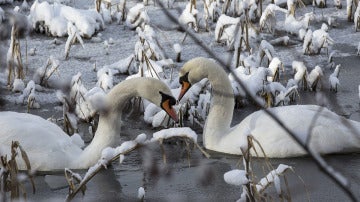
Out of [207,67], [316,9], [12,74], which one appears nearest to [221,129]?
[207,67]

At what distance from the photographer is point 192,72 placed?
574 centimetres

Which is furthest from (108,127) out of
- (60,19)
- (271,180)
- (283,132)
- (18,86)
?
(60,19)

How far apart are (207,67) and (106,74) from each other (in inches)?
42.3

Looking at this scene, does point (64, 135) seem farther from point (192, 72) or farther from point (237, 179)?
point (237, 179)

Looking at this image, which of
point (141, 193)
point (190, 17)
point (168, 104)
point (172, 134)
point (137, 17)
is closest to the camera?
point (172, 134)

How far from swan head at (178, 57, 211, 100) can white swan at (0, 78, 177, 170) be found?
457 mm

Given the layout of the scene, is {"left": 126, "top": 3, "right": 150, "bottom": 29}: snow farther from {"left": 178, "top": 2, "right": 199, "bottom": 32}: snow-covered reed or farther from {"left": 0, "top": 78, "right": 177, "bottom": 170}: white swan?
{"left": 0, "top": 78, "right": 177, "bottom": 170}: white swan

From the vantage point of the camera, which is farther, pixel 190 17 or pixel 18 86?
pixel 190 17

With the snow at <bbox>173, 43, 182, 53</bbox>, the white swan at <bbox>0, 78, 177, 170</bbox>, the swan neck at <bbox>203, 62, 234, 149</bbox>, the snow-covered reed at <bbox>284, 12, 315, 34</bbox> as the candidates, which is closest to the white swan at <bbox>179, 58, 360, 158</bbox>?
the swan neck at <bbox>203, 62, 234, 149</bbox>

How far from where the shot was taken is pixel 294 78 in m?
6.74

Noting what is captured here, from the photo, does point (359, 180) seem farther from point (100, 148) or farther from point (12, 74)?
point (12, 74)

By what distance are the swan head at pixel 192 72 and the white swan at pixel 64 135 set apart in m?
0.46

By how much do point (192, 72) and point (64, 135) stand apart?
1.01 meters

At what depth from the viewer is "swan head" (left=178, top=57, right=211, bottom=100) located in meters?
5.74
